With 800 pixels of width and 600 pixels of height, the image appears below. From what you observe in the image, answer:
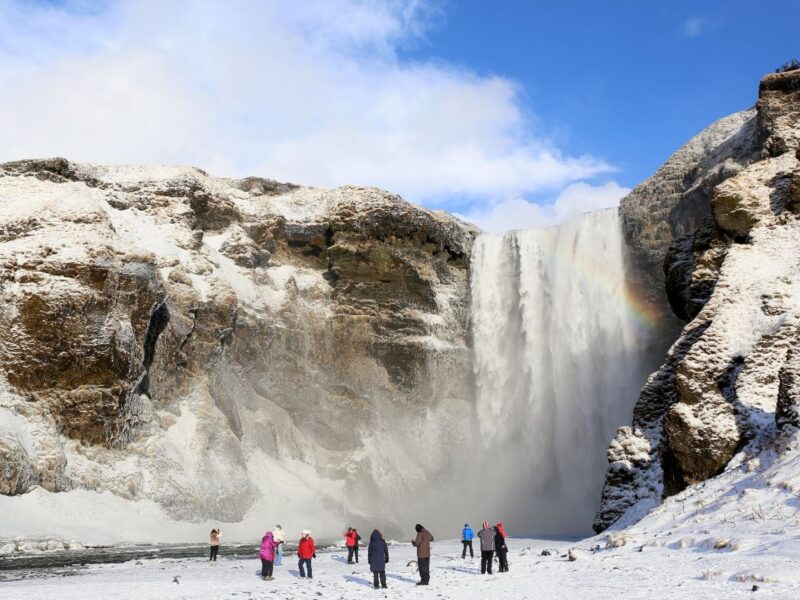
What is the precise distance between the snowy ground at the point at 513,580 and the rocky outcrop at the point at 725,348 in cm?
554

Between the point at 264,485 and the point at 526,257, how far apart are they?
98.3 feet

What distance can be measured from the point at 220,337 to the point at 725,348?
3971 centimetres

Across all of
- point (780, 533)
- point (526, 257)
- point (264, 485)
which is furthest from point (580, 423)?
point (780, 533)

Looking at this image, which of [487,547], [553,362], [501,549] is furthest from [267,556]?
[553,362]

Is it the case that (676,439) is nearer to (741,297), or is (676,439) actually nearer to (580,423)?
(741,297)

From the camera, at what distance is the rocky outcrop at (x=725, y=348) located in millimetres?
24000

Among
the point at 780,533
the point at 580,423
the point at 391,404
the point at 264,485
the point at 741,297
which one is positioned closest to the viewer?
the point at 780,533

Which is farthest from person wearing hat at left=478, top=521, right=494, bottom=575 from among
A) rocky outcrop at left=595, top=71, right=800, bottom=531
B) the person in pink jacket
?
rocky outcrop at left=595, top=71, right=800, bottom=531

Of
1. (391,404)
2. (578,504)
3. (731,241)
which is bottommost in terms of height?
(578,504)

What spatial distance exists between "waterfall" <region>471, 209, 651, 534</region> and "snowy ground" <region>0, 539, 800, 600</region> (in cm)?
3232

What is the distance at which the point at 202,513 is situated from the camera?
4625cm

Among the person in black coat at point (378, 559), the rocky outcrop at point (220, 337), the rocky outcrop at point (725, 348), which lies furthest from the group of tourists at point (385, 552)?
the rocky outcrop at point (220, 337)

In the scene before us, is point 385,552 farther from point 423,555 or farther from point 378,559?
point 423,555

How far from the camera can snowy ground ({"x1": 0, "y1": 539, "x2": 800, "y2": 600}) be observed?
13102 mm
